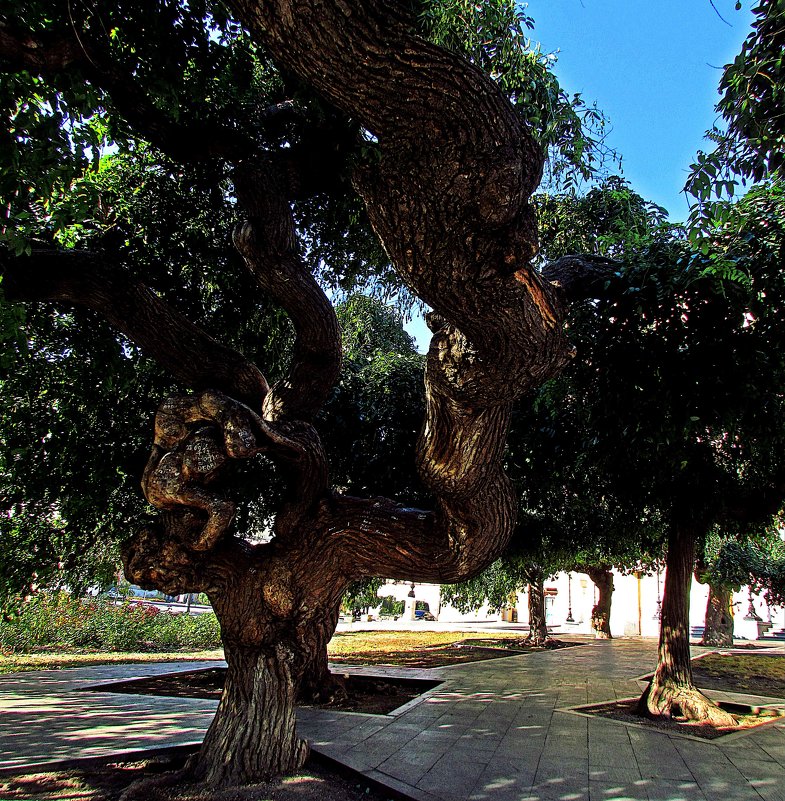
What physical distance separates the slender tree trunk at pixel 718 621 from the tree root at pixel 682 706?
14.0 m

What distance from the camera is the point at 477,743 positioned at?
608 cm

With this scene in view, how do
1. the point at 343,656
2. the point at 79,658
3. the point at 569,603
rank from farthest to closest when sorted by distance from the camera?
1. the point at 569,603
2. the point at 343,656
3. the point at 79,658

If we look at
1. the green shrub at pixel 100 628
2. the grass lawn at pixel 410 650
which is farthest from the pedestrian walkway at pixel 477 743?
the green shrub at pixel 100 628

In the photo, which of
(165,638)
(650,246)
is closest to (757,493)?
(650,246)

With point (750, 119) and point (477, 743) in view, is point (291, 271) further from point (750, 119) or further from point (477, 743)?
point (477, 743)

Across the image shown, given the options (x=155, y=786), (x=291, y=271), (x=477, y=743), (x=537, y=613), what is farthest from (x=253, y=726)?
(x=537, y=613)

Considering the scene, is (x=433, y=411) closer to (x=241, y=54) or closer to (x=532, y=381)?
(x=532, y=381)

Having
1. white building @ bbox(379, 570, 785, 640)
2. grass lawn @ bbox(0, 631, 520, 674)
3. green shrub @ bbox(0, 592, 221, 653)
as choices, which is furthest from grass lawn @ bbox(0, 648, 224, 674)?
white building @ bbox(379, 570, 785, 640)

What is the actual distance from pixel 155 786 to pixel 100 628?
12675 millimetres

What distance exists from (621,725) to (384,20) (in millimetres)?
7500

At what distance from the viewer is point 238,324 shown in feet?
24.0

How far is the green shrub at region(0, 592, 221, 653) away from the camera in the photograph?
45.5 feet

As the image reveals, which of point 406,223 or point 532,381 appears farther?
point 532,381

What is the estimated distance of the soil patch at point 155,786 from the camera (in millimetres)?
4129
